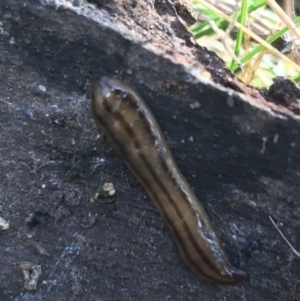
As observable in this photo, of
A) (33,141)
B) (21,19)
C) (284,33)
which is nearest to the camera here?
(21,19)

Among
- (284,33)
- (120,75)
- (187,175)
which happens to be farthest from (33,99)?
(284,33)

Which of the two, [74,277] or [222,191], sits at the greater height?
[222,191]

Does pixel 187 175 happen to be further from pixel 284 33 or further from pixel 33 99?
pixel 284 33

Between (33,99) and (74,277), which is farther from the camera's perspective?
(74,277)
